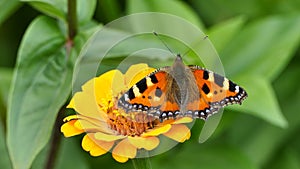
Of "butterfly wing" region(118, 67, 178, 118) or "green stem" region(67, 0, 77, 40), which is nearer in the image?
"butterfly wing" region(118, 67, 178, 118)

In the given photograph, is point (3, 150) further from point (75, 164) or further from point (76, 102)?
point (76, 102)

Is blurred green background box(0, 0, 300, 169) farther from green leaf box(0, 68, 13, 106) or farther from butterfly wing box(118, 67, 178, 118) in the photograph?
butterfly wing box(118, 67, 178, 118)

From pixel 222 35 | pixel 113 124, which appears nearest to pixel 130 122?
pixel 113 124

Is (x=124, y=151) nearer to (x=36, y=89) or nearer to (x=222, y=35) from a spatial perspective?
(x=36, y=89)

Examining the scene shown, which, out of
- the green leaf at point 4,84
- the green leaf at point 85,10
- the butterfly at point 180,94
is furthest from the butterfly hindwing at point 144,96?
the green leaf at point 4,84

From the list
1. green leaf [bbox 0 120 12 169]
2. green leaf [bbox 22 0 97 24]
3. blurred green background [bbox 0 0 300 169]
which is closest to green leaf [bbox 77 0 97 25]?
green leaf [bbox 22 0 97 24]

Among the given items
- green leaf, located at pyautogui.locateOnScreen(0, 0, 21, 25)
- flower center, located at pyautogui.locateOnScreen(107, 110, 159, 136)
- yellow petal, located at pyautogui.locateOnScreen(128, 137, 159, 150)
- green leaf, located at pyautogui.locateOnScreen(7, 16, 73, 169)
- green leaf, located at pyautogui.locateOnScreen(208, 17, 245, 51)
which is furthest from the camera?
green leaf, located at pyautogui.locateOnScreen(208, 17, 245, 51)
